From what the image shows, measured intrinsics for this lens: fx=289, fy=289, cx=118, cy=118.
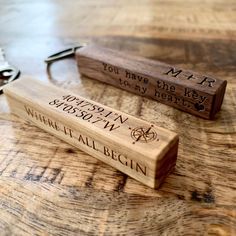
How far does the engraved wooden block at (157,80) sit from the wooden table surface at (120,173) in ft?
0.06

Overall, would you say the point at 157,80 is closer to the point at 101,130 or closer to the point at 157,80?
the point at 157,80

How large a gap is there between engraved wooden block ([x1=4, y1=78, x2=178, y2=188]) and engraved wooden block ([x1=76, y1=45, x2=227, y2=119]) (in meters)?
0.14

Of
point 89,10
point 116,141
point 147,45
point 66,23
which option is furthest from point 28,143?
point 89,10

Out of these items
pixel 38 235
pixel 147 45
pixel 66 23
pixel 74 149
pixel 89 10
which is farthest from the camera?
pixel 89 10

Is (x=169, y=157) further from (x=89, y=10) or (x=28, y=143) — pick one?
(x=89, y=10)

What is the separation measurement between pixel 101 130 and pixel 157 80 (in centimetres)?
18

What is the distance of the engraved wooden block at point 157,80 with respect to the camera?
0.49m

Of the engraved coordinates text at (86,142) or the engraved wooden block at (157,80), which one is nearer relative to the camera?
the engraved coordinates text at (86,142)

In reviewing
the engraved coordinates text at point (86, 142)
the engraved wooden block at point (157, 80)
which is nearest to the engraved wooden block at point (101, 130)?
the engraved coordinates text at point (86, 142)

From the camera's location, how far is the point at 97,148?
0.42 meters

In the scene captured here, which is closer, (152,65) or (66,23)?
(152,65)

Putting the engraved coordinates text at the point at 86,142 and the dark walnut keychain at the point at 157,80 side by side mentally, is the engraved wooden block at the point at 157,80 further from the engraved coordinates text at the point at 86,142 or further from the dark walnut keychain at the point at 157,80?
the engraved coordinates text at the point at 86,142

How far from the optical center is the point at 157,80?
53 centimetres

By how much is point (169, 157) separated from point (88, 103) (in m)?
0.16
